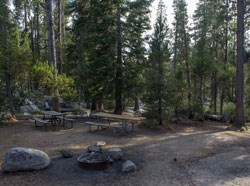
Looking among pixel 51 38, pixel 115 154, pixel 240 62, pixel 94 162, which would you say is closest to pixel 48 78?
pixel 51 38

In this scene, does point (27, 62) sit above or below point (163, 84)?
above

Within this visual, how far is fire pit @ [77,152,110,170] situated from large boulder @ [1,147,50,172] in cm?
87

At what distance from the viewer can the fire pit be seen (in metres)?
6.09

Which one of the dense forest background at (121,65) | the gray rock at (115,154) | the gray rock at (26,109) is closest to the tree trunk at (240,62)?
the dense forest background at (121,65)

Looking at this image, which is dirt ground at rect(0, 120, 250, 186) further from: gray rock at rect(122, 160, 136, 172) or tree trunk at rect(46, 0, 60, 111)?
tree trunk at rect(46, 0, 60, 111)

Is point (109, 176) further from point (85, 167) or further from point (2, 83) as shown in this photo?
point (2, 83)

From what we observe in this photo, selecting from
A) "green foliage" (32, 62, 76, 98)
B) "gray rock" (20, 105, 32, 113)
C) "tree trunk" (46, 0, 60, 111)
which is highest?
"tree trunk" (46, 0, 60, 111)

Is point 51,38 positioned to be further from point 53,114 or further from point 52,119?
point 53,114

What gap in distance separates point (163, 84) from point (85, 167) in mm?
6676

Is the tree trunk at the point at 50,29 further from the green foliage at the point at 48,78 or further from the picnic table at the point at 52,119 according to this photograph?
the picnic table at the point at 52,119

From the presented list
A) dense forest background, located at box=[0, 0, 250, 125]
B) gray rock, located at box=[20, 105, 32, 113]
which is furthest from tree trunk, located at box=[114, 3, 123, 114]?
gray rock, located at box=[20, 105, 32, 113]

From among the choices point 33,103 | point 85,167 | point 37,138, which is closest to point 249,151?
point 85,167

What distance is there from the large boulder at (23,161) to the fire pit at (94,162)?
87 centimetres

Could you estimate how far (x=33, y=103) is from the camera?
63.7 feet
